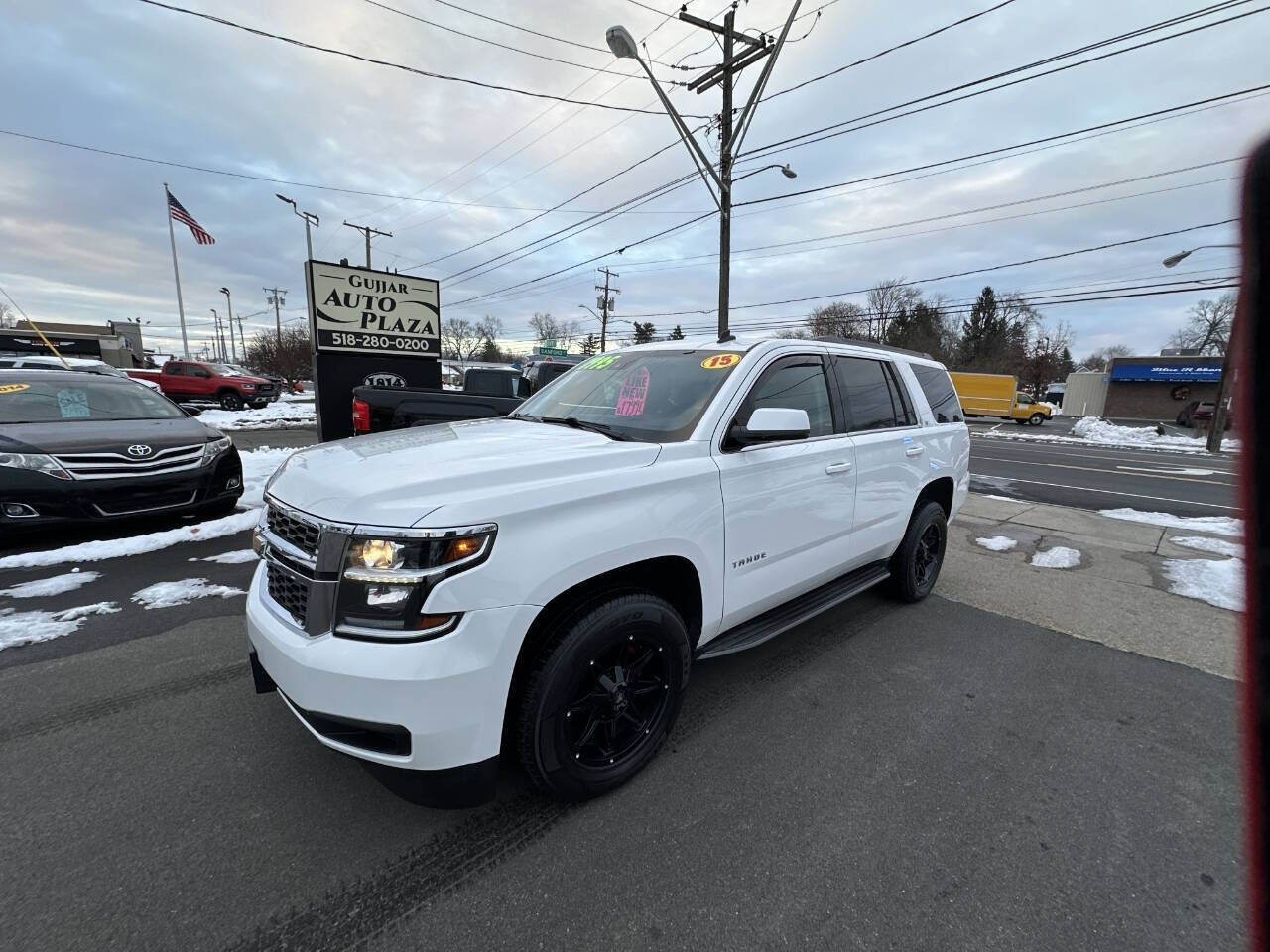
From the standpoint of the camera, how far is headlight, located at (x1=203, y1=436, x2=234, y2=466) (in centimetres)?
580

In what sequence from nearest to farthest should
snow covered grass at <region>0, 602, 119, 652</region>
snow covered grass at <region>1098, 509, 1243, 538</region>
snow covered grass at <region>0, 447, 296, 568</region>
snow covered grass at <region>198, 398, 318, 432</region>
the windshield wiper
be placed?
the windshield wiper → snow covered grass at <region>0, 602, 119, 652</region> → snow covered grass at <region>0, 447, 296, 568</region> → snow covered grass at <region>1098, 509, 1243, 538</region> → snow covered grass at <region>198, 398, 318, 432</region>

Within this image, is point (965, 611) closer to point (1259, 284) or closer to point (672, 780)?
point (672, 780)

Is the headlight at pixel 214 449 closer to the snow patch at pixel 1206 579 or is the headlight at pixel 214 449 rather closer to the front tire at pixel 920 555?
the front tire at pixel 920 555

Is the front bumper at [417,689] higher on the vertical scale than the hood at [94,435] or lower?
lower

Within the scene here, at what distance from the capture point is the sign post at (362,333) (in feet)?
31.7

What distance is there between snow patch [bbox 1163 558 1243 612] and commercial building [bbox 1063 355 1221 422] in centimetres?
4482

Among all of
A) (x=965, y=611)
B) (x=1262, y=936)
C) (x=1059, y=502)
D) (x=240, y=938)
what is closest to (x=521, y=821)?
(x=240, y=938)

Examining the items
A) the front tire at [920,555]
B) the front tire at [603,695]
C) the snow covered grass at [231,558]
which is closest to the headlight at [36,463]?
the snow covered grass at [231,558]

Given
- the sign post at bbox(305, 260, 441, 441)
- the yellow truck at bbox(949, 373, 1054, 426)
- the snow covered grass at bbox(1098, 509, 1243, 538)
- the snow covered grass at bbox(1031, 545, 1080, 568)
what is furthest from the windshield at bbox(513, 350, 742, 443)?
the yellow truck at bbox(949, 373, 1054, 426)

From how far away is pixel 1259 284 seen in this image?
838mm

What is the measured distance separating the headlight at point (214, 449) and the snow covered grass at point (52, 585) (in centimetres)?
143

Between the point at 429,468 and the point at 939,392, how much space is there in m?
4.39

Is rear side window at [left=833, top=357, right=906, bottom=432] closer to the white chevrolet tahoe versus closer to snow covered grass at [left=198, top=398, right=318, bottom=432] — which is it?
the white chevrolet tahoe

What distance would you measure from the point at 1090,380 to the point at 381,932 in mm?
59397
